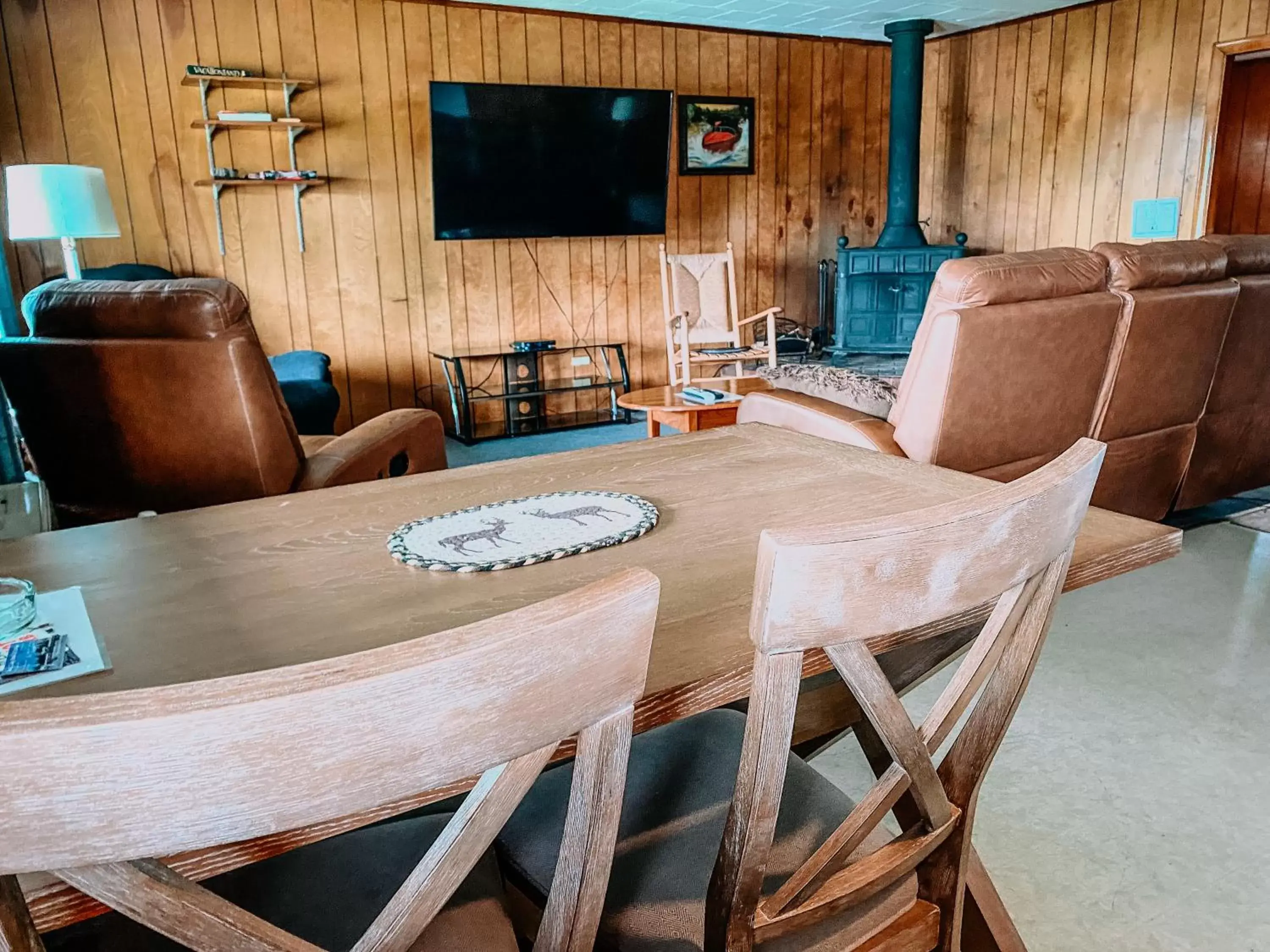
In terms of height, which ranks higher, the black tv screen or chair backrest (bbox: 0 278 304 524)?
the black tv screen

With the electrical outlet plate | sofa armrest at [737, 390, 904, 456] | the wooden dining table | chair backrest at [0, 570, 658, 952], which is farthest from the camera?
sofa armrest at [737, 390, 904, 456]

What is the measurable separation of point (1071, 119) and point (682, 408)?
4.01 metres

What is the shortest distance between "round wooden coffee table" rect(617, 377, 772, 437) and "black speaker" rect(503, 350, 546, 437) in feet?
4.72

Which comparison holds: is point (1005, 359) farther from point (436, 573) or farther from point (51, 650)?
point (51, 650)

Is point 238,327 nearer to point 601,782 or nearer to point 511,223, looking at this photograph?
point 601,782

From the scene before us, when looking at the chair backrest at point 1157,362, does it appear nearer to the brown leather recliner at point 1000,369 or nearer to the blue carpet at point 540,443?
the brown leather recliner at point 1000,369

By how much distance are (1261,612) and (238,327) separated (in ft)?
9.24

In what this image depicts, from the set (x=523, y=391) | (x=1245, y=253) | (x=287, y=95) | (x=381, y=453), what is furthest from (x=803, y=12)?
(x=381, y=453)

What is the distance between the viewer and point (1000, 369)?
2.50m

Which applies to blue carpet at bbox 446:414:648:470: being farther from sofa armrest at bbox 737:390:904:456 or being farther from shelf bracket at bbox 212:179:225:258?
sofa armrest at bbox 737:390:904:456

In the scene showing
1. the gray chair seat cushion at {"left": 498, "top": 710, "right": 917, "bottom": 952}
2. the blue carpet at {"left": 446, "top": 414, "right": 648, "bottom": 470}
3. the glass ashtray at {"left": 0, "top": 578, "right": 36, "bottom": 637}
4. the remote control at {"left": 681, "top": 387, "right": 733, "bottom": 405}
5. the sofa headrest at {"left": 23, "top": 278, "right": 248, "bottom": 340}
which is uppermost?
the sofa headrest at {"left": 23, "top": 278, "right": 248, "bottom": 340}

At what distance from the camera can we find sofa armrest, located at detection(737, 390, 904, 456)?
102 inches

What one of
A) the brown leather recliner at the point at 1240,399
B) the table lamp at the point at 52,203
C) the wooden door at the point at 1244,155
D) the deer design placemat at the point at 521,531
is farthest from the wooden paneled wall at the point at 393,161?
the deer design placemat at the point at 521,531

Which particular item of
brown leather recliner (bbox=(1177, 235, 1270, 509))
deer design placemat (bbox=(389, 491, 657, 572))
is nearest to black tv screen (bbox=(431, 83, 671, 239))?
brown leather recliner (bbox=(1177, 235, 1270, 509))
